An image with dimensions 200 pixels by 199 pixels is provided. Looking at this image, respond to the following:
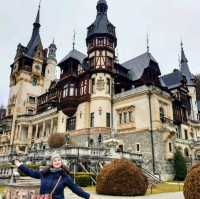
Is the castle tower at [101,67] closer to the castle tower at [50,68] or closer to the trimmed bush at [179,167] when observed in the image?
the trimmed bush at [179,167]

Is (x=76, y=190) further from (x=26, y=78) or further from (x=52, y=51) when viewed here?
(x=52, y=51)

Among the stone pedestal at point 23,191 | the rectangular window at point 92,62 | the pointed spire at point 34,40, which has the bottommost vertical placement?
the stone pedestal at point 23,191

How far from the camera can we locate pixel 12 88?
61.1 metres

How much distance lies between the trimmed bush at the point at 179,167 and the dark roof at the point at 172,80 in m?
18.0

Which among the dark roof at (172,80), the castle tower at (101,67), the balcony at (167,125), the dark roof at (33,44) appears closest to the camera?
the balcony at (167,125)

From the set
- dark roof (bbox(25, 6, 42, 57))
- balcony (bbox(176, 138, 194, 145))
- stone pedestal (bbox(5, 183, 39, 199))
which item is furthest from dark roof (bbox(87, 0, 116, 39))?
stone pedestal (bbox(5, 183, 39, 199))

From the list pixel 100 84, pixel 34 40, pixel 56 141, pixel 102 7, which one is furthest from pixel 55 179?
pixel 34 40

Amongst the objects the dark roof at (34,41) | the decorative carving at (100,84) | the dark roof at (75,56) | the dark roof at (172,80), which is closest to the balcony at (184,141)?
Result: the dark roof at (172,80)

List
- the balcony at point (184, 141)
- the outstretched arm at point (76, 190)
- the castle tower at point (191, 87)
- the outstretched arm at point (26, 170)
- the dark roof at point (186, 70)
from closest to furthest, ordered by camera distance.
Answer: the outstretched arm at point (76, 190), the outstretched arm at point (26, 170), the balcony at point (184, 141), the castle tower at point (191, 87), the dark roof at point (186, 70)

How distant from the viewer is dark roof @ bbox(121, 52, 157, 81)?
4056 cm

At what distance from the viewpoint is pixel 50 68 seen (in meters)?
65.9

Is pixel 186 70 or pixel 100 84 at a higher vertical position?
pixel 186 70

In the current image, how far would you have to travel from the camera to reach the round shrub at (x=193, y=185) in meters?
9.10

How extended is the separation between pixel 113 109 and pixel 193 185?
28963mm
